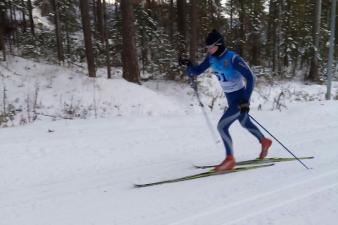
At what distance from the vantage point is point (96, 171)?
20.2 ft

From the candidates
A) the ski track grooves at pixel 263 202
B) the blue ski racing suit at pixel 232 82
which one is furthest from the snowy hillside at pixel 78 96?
the ski track grooves at pixel 263 202

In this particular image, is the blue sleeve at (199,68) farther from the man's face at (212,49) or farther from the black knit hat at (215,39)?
the black knit hat at (215,39)

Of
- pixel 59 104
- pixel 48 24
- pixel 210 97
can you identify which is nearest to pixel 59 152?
pixel 59 104

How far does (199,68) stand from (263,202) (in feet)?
9.16

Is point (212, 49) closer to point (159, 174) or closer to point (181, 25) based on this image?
point (159, 174)

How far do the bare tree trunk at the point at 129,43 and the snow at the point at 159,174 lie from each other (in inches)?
170

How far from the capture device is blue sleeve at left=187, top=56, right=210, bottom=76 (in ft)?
21.4

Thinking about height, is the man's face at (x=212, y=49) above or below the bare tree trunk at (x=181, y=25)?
below

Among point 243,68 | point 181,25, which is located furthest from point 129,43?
point 243,68

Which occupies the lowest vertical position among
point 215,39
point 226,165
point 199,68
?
point 226,165

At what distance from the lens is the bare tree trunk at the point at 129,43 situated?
15.0 metres

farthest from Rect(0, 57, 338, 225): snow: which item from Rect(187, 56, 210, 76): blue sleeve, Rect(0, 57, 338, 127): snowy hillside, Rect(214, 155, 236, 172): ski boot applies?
Rect(187, 56, 210, 76): blue sleeve

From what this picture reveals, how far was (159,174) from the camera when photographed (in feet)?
19.8

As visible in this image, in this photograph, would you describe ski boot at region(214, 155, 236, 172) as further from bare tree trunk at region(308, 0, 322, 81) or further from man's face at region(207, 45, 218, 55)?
bare tree trunk at region(308, 0, 322, 81)
